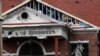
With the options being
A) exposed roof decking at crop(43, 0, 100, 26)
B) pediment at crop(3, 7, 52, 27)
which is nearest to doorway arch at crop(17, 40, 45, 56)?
pediment at crop(3, 7, 52, 27)

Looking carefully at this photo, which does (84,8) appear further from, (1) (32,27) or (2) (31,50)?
(1) (32,27)

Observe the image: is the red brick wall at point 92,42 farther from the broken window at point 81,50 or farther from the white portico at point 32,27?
the white portico at point 32,27

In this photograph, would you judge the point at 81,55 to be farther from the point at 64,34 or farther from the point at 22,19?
the point at 22,19

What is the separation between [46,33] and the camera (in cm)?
3067

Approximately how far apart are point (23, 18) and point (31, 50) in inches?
87.1

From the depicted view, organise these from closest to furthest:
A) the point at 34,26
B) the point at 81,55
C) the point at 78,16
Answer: the point at 34,26 < the point at 81,55 < the point at 78,16

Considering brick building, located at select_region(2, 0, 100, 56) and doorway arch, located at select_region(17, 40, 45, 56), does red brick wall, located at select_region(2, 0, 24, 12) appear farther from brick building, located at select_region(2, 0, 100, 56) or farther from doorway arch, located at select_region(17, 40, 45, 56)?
doorway arch, located at select_region(17, 40, 45, 56)

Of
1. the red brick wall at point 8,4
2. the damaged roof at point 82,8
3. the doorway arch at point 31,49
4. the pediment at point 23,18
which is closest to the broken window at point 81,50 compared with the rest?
the doorway arch at point 31,49

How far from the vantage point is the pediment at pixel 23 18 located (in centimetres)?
3116

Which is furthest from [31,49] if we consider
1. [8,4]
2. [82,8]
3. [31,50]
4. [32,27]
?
[8,4]

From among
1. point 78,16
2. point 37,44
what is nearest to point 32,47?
point 37,44

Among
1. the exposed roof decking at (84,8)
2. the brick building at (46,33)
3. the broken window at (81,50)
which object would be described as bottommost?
the broken window at (81,50)

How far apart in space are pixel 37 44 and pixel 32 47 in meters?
0.38

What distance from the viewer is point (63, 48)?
3195cm
